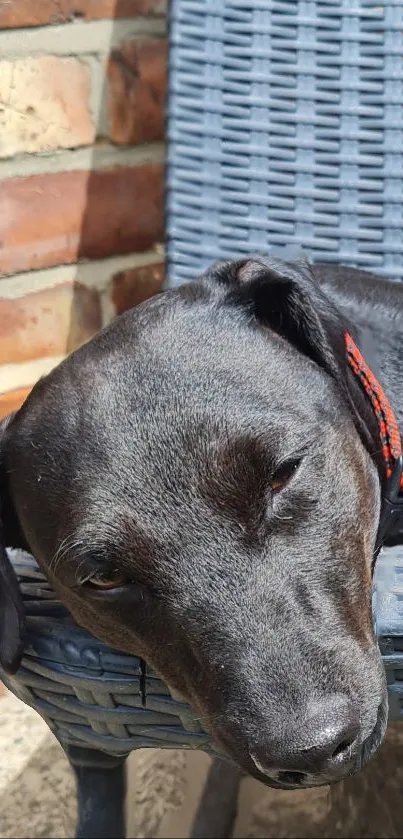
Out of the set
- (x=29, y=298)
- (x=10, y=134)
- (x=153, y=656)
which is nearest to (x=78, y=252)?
(x=29, y=298)

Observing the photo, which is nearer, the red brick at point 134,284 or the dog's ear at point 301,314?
the dog's ear at point 301,314

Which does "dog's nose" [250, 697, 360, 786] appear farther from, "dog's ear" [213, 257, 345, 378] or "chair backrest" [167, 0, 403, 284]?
"chair backrest" [167, 0, 403, 284]

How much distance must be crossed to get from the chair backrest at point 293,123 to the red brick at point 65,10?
0.44 feet

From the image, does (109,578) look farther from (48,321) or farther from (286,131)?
(286,131)

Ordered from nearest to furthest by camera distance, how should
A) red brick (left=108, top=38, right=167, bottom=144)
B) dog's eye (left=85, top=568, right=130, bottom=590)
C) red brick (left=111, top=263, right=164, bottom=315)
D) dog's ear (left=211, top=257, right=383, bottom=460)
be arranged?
1. dog's eye (left=85, top=568, right=130, bottom=590)
2. dog's ear (left=211, top=257, right=383, bottom=460)
3. red brick (left=108, top=38, right=167, bottom=144)
4. red brick (left=111, top=263, right=164, bottom=315)

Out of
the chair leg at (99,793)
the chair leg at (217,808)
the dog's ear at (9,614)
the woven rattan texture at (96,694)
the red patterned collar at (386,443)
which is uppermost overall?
the red patterned collar at (386,443)

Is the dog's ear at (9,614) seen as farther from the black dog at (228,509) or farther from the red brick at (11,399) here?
the red brick at (11,399)

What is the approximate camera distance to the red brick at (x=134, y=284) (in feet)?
7.54

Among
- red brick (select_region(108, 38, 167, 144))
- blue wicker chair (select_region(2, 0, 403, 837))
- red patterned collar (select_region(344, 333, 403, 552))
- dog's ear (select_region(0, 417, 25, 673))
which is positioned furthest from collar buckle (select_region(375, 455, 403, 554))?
red brick (select_region(108, 38, 167, 144))

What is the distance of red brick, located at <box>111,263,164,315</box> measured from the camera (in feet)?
7.54

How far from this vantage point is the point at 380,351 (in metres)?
1.71

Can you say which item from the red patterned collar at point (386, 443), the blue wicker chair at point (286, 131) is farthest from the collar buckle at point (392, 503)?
the blue wicker chair at point (286, 131)

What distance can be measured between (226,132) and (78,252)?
0.39 meters

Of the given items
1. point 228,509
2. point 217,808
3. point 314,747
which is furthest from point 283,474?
point 217,808
